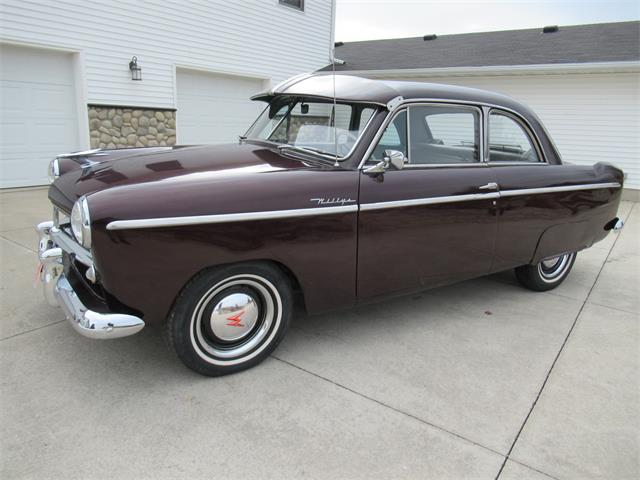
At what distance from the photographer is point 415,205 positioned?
3.19 meters

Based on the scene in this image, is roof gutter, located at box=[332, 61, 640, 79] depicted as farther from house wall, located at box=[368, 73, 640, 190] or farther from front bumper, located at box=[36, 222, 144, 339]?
front bumper, located at box=[36, 222, 144, 339]

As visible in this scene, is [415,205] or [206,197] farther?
[415,205]

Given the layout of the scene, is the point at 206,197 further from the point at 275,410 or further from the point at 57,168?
the point at 57,168

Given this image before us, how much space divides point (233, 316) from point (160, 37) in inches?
336

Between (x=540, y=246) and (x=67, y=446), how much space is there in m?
3.67

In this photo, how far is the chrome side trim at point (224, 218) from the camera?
2.30 m

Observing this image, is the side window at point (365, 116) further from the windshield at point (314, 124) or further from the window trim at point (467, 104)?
the window trim at point (467, 104)

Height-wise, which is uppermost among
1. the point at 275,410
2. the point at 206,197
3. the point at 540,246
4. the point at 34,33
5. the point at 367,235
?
the point at 34,33

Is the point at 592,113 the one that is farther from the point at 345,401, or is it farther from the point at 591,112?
the point at 345,401

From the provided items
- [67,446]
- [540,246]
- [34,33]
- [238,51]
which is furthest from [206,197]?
[238,51]

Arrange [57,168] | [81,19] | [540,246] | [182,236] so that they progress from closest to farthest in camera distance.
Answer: [182,236] < [57,168] < [540,246] < [81,19]

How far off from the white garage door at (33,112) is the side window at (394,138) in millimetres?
7414

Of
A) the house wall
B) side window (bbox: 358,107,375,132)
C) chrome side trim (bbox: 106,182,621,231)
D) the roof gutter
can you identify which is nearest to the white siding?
the roof gutter

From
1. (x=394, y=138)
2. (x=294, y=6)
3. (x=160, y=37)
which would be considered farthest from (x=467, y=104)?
(x=294, y=6)
